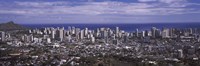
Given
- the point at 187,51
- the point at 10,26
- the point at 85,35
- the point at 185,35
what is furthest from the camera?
the point at 10,26

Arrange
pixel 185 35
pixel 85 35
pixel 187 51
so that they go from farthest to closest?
pixel 85 35 < pixel 185 35 < pixel 187 51

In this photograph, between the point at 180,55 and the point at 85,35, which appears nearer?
the point at 180,55

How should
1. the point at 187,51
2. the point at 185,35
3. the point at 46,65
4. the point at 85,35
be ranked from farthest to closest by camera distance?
the point at 85,35
the point at 185,35
the point at 187,51
the point at 46,65

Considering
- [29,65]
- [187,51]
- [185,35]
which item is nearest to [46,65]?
[29,65]

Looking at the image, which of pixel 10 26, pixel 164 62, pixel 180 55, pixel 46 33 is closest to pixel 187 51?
pixel 180 55

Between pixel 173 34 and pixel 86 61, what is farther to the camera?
pixel 173 34

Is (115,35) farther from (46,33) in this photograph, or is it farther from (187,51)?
(187,51)

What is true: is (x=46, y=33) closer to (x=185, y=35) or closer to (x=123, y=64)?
(x=185, y=35)

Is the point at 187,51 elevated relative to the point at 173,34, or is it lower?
elevated

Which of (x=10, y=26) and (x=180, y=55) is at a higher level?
(x=180, y=55)
